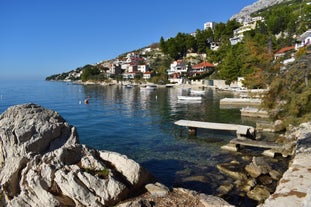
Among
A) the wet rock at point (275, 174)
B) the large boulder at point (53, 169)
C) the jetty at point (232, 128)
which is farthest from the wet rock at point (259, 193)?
the jetty at point (232, 128)

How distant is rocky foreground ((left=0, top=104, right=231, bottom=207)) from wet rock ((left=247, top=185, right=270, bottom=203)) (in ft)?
11.4

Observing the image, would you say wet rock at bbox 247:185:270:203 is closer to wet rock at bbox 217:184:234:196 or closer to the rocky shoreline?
the rocky shoreline

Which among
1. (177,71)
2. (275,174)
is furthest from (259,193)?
(177,71)

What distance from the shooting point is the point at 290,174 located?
11703 mm

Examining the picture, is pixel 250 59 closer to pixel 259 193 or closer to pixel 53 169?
pixel 259 193

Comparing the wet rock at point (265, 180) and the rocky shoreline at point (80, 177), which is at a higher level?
the rocky shoreline at point (80, 177)

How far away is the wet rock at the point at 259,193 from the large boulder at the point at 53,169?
5096 mm

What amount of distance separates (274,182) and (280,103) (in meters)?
7.89

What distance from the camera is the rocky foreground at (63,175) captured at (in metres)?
10.1

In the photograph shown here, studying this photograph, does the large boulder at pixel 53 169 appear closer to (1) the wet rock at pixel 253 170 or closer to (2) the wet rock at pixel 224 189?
(2) the wet rock at pixel 224 189

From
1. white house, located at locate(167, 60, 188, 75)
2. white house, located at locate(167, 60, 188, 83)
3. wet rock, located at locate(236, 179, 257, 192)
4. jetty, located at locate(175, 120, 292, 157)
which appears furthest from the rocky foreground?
white house, located at locate(167, 60, 188, 75)

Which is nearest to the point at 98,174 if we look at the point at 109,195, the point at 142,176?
the point at 109,195

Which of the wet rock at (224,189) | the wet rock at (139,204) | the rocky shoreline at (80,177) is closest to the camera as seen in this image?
the wet rock at (139,204)

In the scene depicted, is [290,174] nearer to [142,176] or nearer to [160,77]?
[142,176]
